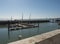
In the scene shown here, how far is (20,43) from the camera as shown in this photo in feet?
7.80

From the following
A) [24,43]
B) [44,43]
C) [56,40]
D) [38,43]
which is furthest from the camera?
[56,40]

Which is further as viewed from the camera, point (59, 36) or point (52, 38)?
point (59, 36)

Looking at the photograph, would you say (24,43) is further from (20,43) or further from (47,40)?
(47,40)

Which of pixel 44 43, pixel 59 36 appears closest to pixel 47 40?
pixel 44 43

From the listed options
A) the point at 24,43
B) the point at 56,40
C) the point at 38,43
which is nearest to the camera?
the point at 38,43

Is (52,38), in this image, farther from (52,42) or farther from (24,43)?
(24,43)

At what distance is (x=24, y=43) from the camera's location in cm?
237

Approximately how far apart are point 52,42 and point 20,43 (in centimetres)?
81

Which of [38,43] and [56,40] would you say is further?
[56,40]

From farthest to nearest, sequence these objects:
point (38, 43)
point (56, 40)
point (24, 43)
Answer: point (56, 40) → point (24, 43) → point (38, 43)

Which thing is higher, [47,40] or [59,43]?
[47,40]

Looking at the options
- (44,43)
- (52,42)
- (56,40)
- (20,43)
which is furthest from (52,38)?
(20,43)

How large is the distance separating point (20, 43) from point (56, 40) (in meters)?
1.00

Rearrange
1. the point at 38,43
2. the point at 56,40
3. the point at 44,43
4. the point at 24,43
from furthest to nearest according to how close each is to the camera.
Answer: the point at 56,40, the point at 24,43, the point at 44,43, the point at 38,43
